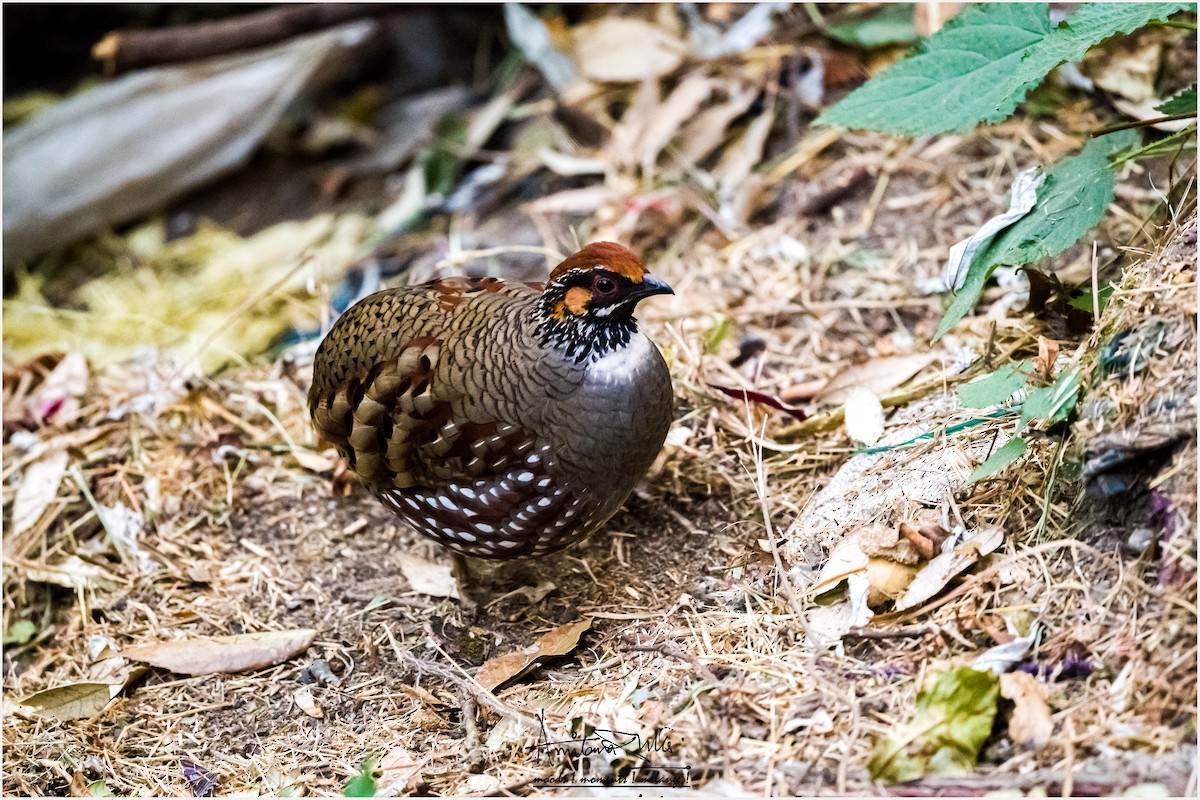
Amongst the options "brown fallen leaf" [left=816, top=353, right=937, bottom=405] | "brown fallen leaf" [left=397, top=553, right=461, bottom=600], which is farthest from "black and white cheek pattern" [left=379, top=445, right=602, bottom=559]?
"brown fallen leaf" [left=816, top=353, right=937, bottom=405]

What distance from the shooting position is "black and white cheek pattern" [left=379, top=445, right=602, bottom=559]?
3240 millimetres

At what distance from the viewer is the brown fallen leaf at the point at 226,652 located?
3.52 meters

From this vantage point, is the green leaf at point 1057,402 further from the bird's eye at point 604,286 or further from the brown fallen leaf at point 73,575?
the brown fallen leaf at point 73,575

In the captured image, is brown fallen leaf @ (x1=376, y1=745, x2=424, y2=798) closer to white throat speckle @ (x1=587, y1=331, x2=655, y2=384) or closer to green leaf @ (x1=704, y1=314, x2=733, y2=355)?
white throat speckle @ (x1=587, y1=331, x2=655, y2=384)

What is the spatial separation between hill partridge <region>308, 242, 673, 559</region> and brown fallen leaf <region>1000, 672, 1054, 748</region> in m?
1.24

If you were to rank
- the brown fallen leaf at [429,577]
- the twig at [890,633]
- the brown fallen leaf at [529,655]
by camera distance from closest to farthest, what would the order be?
1. the twig at [890,633]
2. the brown fallen leaf at [529,655]
3. the brown fallen leaf at [429,577]

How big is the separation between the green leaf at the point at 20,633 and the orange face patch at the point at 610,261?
2.37m

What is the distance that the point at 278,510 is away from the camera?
13.6 feet

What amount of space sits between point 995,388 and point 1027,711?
94cm

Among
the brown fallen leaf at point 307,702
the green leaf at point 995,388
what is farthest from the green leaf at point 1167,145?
the brown fallen leaf at point 307,702

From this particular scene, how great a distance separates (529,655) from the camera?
326 cm

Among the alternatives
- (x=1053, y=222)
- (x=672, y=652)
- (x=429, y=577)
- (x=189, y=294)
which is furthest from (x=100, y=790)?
(x=1053, y=222)

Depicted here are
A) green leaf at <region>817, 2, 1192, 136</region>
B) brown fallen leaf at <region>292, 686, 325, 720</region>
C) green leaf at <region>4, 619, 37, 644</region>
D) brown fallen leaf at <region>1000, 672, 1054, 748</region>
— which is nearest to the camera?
brown fallen leaf at <region>1000, 672, 1054, 748</region>

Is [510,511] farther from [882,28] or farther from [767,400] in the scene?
[882,28]
